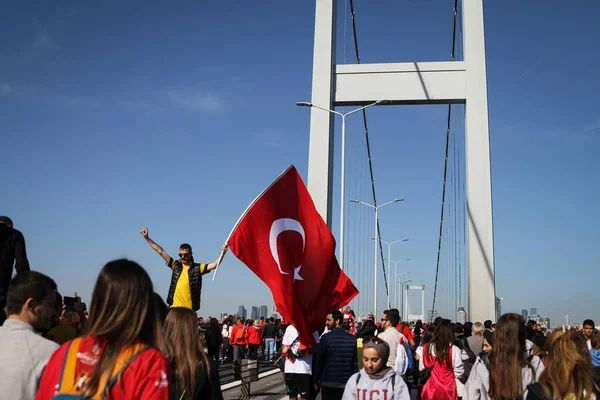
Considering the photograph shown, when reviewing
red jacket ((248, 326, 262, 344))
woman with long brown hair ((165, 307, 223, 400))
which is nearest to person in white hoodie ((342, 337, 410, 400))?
woman with long brown hair ((165, 307, 223, 400))

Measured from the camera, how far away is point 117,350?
88.0 inches

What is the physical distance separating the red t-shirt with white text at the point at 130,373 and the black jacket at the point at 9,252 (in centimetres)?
351

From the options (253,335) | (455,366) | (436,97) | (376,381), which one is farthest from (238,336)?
(376,381)

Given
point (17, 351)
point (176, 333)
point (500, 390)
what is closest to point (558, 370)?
point (500, 390)

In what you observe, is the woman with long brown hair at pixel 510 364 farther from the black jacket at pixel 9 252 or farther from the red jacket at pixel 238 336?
the red jacket at pixel 238 336

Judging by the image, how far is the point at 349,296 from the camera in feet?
25.7

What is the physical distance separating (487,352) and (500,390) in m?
0.63

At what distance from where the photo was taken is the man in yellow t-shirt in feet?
21.4

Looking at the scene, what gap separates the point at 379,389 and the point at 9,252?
9.73ft

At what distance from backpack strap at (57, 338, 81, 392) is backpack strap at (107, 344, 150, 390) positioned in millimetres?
144

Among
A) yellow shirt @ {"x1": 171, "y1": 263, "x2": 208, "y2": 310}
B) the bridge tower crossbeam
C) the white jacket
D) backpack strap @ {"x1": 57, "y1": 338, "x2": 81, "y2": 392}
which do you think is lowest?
the white jacket

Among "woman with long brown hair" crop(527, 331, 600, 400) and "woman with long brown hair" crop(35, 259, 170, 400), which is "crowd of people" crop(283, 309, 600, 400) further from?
"woman with long brown hair" crop(35, 259, 170, 400)

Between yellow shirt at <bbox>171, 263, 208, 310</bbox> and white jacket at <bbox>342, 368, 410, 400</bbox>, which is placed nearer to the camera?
white jacket at <bbox>342, 368, 410, 400</bbox>

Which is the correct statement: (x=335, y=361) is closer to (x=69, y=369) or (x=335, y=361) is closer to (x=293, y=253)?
(x=293, y=253)
